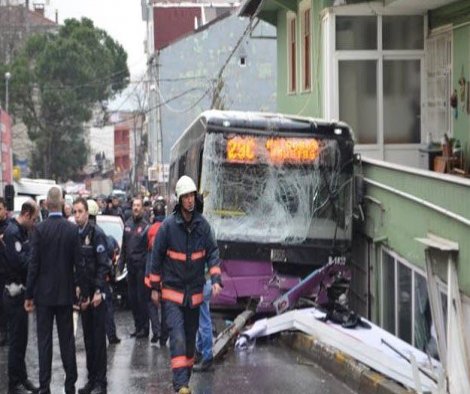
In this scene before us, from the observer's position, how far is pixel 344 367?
10.6 meters

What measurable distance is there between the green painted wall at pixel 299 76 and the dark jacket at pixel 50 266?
37.1ft

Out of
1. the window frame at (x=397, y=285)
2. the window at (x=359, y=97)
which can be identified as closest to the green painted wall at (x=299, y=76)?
the window at (x=359, y=97)

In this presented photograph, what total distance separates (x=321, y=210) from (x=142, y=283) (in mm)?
2967

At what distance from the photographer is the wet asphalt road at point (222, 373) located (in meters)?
10.4

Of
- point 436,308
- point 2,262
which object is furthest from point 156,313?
point 436,308

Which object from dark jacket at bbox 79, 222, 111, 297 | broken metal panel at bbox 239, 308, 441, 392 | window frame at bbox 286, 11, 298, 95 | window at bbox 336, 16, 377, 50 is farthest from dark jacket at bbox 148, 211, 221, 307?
window frame at bbox 286, 11, 298, 95

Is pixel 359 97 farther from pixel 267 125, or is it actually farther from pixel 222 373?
pixel 222 373

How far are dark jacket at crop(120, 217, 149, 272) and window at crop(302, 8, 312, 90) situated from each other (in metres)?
8.76

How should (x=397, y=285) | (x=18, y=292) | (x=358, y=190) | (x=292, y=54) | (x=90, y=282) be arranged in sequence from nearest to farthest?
(x=90, y=282) → (x=18, y=292) → (x=397, y=285) → (x=358, y=190) → (x=292, y=54)

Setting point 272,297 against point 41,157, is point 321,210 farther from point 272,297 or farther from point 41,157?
point 41,157

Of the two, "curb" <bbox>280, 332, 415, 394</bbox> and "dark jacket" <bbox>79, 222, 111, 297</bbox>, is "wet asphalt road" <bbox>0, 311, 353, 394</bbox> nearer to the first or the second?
"curb" <bbox>280, 332, 415, 394</bbox>

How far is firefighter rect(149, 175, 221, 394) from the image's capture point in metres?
9.55

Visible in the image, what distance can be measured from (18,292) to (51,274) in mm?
1161

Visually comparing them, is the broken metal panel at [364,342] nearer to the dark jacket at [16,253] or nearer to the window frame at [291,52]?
the dark jacket at [16,253]
